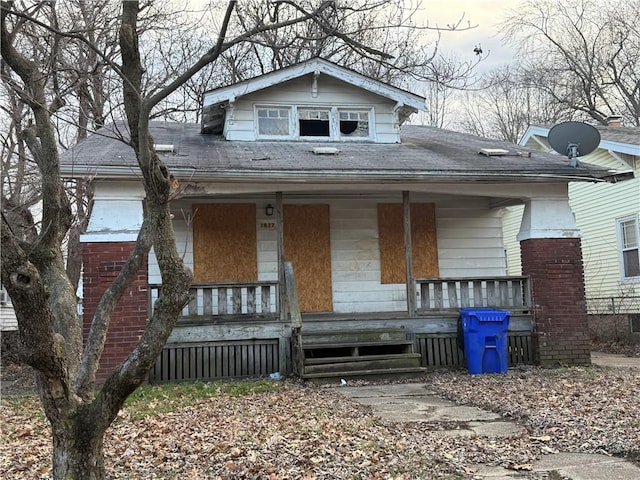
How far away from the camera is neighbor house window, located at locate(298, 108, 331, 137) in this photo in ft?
43.1

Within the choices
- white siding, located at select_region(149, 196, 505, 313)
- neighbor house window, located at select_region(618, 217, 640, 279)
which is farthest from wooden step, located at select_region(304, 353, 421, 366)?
neighbor house window, located at select_region(618, 217, 640, 279)

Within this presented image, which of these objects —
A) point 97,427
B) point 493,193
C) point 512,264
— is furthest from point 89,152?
point 512,264

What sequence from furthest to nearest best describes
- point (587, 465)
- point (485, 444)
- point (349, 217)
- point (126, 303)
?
point (349, 217), point (126, 303), point (485, 444), point (587, 465)

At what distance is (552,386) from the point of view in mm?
8672

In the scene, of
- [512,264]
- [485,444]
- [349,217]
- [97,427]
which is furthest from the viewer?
[512,264]

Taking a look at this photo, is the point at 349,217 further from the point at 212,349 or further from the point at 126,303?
the point at 126,303

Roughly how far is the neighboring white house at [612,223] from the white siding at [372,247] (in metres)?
4.81

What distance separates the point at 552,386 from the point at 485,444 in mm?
3608

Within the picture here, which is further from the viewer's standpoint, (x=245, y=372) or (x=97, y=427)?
(x=245, y=372)

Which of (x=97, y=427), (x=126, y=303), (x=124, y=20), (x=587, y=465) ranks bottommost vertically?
(x=587, y=465)

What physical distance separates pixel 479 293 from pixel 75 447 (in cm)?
881

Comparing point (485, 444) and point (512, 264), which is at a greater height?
point (512, 264)

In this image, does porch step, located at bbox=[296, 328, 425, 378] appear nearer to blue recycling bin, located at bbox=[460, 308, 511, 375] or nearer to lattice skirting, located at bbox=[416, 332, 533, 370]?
lattice skirting, located at bbox=[416, 332, 533, 370]

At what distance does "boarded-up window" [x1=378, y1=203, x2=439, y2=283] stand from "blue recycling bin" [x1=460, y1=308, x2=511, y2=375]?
270cm
